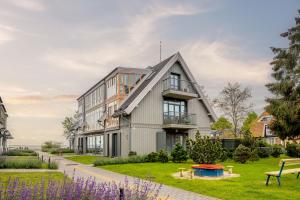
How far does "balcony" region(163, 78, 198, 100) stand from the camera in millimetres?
33341

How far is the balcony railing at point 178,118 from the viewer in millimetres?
33969

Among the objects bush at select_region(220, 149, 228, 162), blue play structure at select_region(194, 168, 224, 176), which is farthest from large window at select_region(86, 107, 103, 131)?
blue play structure at select_region(194, 168, 224, 176)

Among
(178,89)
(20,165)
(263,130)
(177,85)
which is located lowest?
(20,165)

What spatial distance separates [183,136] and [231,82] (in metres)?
21.2

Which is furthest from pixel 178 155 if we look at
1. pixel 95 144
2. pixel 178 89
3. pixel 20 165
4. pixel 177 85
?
pixel 95 144

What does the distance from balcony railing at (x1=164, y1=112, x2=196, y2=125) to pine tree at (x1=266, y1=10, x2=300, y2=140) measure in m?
7.28

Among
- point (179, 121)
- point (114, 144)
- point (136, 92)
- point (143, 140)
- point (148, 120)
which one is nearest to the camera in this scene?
point (143, 140)

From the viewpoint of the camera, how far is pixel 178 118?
113ft

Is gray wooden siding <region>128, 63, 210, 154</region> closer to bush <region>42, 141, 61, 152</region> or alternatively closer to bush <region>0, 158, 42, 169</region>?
bush <region>0, 158, 42, 169</region>

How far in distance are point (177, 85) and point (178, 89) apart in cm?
44

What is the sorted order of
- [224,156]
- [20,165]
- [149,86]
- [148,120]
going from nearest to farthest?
[20,165], [224,156], [149,86], [148,120]

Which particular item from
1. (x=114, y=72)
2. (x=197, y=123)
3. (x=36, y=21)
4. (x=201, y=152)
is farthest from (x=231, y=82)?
(x=36, y=21)

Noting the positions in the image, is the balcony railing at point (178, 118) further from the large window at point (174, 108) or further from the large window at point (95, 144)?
the large window at point (95, 144)

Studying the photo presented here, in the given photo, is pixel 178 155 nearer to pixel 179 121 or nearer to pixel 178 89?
pixel 179 121
